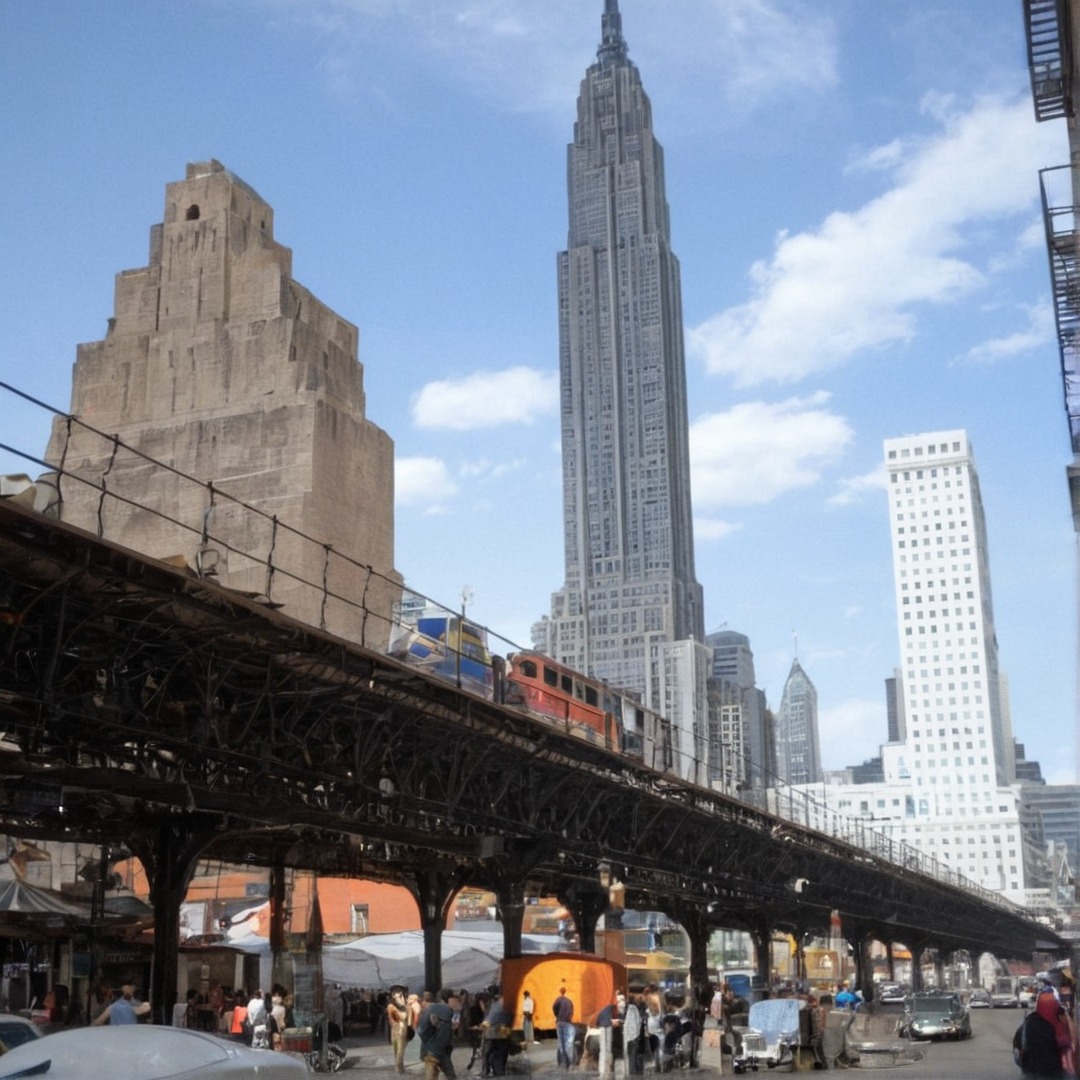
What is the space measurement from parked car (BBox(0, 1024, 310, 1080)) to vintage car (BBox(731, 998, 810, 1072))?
2530 cm

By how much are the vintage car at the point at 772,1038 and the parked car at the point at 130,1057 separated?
25.3 metres

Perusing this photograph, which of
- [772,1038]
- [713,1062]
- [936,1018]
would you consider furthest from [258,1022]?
[936,1018]

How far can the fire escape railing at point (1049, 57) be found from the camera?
20.6m

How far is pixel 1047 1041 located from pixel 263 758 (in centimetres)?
1331

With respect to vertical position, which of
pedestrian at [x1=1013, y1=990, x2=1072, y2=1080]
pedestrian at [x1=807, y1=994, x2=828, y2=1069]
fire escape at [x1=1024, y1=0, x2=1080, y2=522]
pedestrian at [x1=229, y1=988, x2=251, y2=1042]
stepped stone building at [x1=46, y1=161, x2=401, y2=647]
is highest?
stepped stone building at [x1=46, y1=161, x2=401, y2=647]

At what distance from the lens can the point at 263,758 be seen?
2342 centimetres

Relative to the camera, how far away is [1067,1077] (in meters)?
15.0

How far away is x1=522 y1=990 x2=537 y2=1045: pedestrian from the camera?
114 feet

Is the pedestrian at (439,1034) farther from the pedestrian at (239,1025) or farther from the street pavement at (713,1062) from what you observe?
the pedestrian at (239,1025)

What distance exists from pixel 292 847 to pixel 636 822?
9.95 metres

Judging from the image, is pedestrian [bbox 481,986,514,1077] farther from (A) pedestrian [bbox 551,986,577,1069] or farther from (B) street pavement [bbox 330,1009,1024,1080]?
(A) pedestrian [bbox 551,986,577,1069]

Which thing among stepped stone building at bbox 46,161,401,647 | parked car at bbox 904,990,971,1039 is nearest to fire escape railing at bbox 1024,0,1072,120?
parked car at bbox 904,990,971,1039

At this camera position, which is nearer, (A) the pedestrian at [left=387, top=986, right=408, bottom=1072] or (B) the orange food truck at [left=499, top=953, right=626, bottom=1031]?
(A) the pedestrian at [left=387, top=986, right=408, bottom=1072]

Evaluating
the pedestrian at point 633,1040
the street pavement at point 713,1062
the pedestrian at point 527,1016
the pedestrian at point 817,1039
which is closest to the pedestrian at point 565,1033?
the street pavement at point 713,1062
